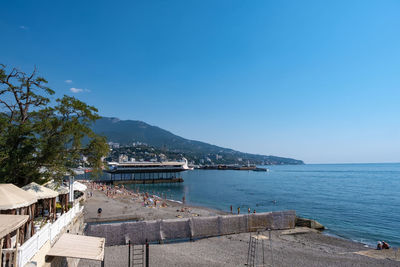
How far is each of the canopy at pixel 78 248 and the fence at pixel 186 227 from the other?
21.9ft

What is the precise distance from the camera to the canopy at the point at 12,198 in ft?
25.3

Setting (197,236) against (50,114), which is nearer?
(50,114)

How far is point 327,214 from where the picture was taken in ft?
122

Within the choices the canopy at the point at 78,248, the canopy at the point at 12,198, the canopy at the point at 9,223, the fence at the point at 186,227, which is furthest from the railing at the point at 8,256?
the fence at the point at 186,227

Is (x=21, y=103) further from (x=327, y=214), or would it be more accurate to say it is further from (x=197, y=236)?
(x=327, y=214)

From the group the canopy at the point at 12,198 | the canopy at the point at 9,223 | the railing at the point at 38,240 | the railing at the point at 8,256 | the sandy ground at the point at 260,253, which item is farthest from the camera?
the sandy ground at the point at 260,253

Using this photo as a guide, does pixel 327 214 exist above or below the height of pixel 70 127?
below

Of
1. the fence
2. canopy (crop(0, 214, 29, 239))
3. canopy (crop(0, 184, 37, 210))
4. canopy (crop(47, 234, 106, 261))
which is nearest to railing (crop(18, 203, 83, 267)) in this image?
canopy (crop(47, 234, 106, 261))

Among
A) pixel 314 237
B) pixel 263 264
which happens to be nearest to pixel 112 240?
pixel 263 264

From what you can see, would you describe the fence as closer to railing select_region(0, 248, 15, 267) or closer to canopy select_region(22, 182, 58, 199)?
canopy select_region(22, 182, 58, 199)

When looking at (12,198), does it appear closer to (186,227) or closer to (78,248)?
(78,248)

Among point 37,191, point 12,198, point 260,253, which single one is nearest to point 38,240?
point 12,198

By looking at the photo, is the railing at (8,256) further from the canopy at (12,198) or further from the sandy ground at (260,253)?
the sandy ground at (260,253)

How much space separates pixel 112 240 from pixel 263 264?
375 inches
